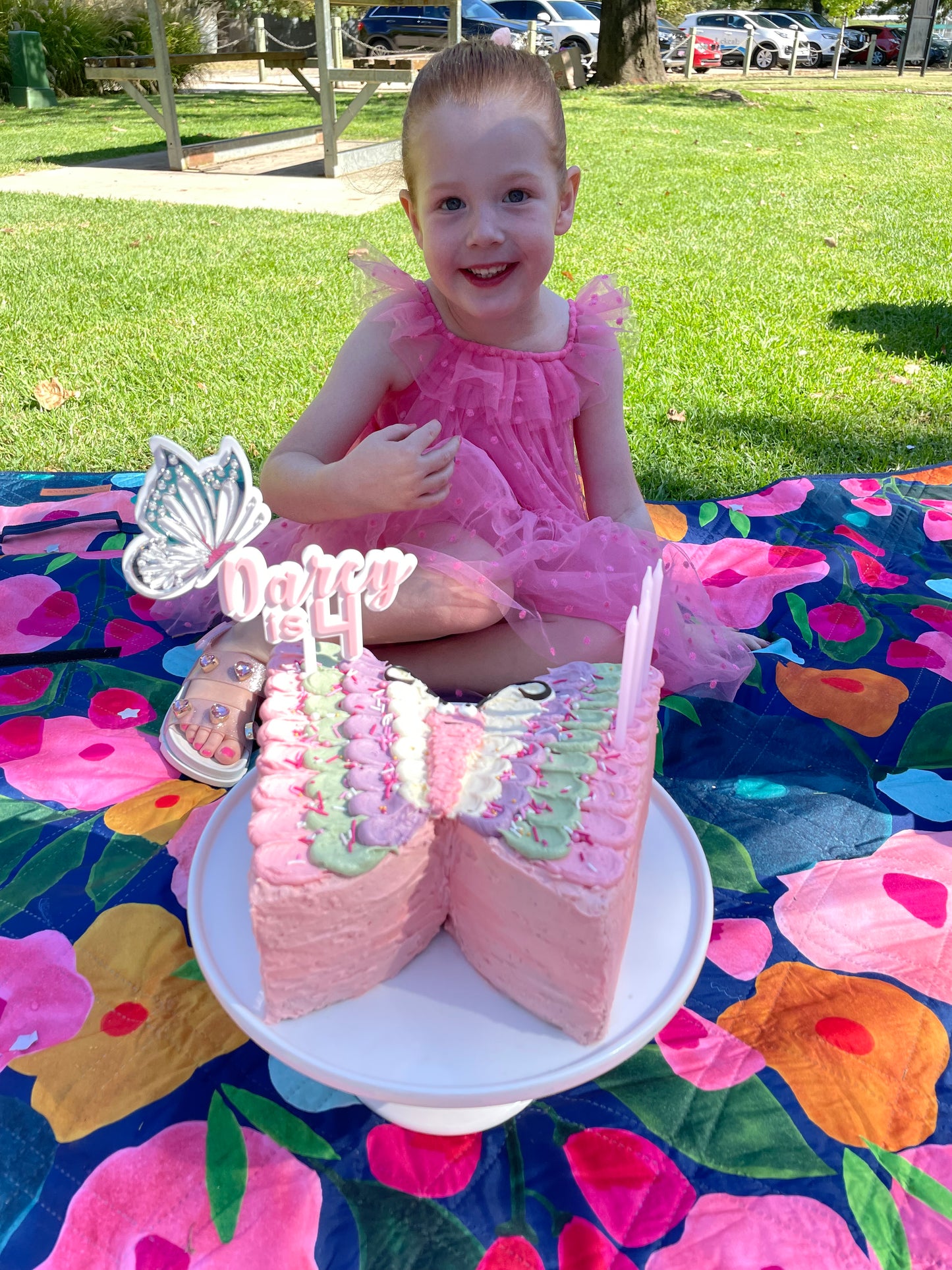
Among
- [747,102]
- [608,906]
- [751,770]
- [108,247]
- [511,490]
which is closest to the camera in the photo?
[608,906]

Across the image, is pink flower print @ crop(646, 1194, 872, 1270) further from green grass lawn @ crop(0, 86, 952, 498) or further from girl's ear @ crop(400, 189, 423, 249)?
green grass lawn @ crop(0, 86, 952, 498)

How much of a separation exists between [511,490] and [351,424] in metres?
0.35

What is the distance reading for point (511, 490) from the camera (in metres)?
1.94

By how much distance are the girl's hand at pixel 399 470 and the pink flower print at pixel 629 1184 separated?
0.97 metres

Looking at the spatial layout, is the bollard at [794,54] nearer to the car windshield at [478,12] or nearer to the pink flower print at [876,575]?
the car windshield at [478,12]

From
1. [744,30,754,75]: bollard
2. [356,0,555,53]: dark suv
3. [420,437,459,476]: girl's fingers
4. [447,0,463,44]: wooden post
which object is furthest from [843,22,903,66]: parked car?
[420,437,459,476]: girl's fingers

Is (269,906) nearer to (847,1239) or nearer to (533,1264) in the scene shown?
(533,1264)

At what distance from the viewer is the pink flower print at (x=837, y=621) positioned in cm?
215

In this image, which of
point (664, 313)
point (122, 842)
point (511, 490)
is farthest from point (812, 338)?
point (122, 842)

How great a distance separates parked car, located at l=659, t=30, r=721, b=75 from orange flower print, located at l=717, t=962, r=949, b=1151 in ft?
66.1

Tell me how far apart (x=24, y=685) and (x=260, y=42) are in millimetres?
17488

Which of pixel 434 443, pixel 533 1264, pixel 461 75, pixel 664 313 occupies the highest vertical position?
pixel 461 75

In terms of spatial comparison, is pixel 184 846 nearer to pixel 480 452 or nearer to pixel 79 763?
pixel 79 763

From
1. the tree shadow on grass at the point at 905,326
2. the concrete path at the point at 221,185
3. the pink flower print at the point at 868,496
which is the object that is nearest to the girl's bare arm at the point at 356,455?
the pink flower print at the point at 868,496
